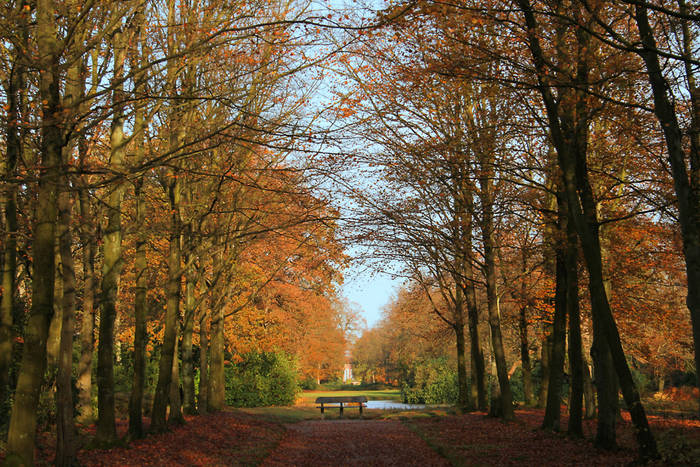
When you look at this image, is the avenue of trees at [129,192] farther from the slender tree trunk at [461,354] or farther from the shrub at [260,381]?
the slender tree trunk at [461,354]

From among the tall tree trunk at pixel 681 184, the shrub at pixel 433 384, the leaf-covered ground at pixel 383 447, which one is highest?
the tall tree trunk at pixel 681 184

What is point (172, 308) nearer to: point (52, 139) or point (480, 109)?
point (52, 139)

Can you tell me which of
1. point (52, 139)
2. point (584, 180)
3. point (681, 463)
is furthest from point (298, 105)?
point (681, 463)

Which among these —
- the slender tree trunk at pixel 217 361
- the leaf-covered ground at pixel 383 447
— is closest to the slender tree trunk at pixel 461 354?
the leaf-covered ground at pixel 383 447

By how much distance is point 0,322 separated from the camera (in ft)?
38.5

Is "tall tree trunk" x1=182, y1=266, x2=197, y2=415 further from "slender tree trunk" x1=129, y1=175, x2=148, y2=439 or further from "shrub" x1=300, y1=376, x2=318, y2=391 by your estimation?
"shrub" x1=300, y1=376, x2=318, y2=391

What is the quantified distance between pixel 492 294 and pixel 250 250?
12.4 metres

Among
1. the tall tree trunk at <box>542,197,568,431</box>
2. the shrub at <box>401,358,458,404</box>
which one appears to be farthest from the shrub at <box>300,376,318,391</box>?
the tall tree trunk at <box>542,197,568,431</box>

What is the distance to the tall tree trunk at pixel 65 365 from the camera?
8727 millimetres

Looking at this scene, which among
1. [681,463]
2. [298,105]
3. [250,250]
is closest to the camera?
[681,463]

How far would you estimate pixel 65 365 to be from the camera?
933cm

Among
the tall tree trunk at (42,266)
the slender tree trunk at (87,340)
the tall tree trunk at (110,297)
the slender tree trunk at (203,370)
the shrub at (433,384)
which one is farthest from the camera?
the shrub at (433,384)

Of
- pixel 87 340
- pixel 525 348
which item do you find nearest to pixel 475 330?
pixel 525 348

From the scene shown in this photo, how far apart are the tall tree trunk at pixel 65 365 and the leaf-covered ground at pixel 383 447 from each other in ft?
3.14
